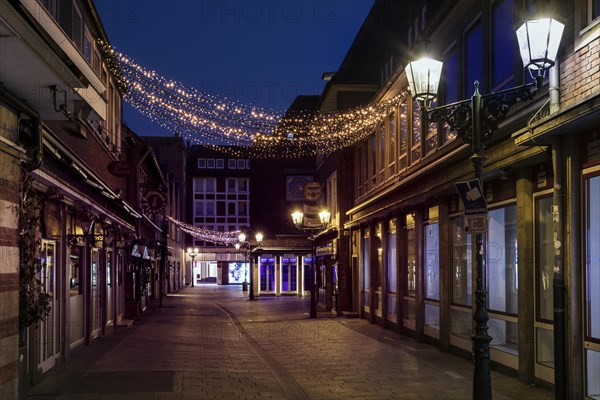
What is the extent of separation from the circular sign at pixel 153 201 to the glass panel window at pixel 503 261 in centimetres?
1649

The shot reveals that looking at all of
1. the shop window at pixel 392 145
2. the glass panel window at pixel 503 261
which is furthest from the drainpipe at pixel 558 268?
the shop window at pixel 392 145

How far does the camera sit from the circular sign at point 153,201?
27719mm

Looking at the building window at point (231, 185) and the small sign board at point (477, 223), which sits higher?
the building window at point (231, 185)

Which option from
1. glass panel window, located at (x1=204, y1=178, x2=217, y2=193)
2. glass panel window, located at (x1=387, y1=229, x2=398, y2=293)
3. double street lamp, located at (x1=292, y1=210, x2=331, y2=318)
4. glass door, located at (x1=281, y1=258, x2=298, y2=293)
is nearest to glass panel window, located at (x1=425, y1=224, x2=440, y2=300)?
glass panel window, located at (x1=387, y1=229, x2=398, y2=293)

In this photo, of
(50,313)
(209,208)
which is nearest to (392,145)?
(50,313)

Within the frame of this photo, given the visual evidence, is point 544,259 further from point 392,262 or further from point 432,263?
point 392,262

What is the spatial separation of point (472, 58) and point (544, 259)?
506cm

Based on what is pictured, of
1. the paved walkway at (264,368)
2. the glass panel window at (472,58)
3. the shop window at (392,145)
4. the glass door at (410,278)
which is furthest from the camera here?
the shop window at (392,145)

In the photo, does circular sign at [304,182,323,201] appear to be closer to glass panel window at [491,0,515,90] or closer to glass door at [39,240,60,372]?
glass door at [39,240,60,372]

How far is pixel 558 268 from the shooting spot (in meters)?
9.48

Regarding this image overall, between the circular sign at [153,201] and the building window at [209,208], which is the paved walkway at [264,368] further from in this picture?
the building window at [209,208]

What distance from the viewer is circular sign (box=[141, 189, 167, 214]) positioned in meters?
27.7

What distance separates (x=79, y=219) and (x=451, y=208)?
8.00 metres

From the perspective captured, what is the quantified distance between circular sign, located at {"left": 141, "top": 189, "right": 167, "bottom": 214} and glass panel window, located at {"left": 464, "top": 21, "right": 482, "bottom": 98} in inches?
618
